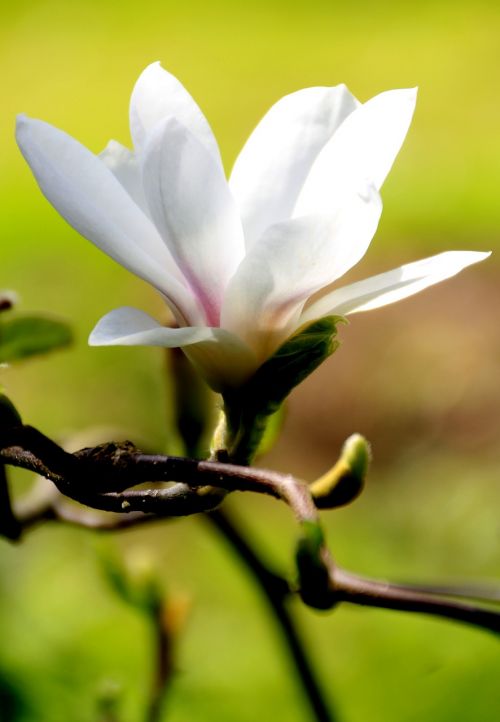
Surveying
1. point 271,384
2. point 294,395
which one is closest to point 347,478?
point 271,384

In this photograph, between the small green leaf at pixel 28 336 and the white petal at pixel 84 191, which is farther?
the small green leaf at pixel 28 336

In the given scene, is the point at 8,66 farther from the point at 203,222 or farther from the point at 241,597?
the point at 203,222

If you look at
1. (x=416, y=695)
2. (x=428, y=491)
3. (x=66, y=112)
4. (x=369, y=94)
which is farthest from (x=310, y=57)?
(x=416, y=695)

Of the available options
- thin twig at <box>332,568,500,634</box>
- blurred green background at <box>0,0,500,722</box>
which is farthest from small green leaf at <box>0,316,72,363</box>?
thin twig at <box>332,568,500,634</box>

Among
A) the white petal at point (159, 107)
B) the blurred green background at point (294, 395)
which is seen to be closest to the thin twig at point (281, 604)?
the blurred green background at point (294, 395)

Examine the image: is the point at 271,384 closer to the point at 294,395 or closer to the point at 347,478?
the point at 347,478

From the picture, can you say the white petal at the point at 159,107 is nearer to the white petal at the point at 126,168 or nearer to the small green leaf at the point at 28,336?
the white petal at the point at 126,168

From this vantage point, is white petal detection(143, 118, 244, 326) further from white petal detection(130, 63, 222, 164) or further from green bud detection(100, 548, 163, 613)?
green bud detection(100, 548, 163, 613)
